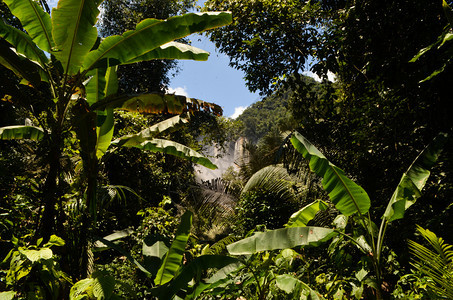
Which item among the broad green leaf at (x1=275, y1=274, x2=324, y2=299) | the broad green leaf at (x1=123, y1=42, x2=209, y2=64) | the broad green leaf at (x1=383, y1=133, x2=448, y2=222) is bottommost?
the broad green leaf at (x1=275, y1=274, x2=324, y2=299)

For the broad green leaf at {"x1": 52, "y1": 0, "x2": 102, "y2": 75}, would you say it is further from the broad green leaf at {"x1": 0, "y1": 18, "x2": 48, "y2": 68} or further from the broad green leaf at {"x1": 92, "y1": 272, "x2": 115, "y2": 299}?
the broad green leaf at {"x1": 92, "y1": 272, "x2": 115, "y2": 299}

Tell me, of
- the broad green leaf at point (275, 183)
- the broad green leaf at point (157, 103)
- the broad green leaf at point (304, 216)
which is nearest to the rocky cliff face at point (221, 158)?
the broad green leaf at point (275, 183)

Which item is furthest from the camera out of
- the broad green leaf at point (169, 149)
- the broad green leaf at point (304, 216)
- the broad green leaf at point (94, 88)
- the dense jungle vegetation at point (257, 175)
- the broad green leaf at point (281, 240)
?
the broad green leaf at point (169, 149)

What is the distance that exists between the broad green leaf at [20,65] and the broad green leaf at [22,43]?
0.25 feet

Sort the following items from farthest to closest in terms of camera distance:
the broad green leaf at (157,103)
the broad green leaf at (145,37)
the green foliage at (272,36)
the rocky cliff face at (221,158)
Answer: the rocky cliff face at (221,158) → the green foliage at (272,36) → the broad green leaf at (157,103) → the broad green leaf at (145,37)

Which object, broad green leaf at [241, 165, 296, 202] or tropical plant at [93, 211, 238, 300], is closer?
tropical plant at [93, 211, 238, 300]

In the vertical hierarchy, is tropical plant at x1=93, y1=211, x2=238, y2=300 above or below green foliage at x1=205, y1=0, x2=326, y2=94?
below

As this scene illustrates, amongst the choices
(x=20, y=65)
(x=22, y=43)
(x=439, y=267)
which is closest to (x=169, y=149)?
(x=20, y=65)

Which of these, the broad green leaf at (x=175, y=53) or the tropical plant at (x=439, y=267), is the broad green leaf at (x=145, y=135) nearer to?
the broad green leaf at (x=175, y=53)

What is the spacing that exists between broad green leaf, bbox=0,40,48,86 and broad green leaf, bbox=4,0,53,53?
0.26 meters

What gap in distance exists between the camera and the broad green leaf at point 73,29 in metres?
2.89

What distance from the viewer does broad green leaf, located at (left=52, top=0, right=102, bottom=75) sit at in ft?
9.47

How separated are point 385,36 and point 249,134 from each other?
3077 cm

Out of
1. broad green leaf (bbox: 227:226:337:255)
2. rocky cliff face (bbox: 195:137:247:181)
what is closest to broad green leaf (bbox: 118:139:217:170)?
broad green leaf (bbox: 227:226:337:255)
